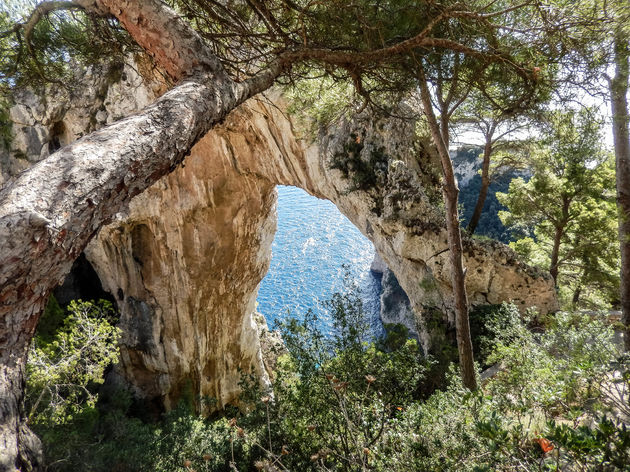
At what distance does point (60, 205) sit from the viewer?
3.47 ft

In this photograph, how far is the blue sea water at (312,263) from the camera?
2195 cm

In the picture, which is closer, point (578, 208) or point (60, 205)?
point (60, 205)

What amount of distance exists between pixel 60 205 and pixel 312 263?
24241 millimetres

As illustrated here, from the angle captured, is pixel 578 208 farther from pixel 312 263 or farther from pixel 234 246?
pixel 312 263

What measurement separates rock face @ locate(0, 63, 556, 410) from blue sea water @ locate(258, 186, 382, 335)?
8.83 metres

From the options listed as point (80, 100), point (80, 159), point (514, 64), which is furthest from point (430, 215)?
point (80, 100)

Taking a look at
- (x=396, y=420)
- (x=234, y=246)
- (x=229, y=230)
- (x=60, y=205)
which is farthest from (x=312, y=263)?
(x=60, y=205)

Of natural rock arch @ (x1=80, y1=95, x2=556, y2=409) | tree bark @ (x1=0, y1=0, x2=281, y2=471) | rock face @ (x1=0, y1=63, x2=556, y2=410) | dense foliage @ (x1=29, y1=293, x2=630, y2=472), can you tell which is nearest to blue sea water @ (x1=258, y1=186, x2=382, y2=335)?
natural rock arch @ (x1=80, y1=95, x2=556, y2=409)

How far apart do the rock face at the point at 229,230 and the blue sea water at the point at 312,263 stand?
8.83 metres

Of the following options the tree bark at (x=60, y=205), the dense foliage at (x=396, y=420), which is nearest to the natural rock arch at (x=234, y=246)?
the dense foliage at (x=396, y=420)

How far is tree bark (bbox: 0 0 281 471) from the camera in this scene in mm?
909

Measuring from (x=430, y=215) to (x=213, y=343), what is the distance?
25.9 feet

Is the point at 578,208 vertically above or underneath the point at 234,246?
above

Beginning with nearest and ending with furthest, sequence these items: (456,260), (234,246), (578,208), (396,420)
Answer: (396,420) → (456,260) → (578,208) → (234,246)
